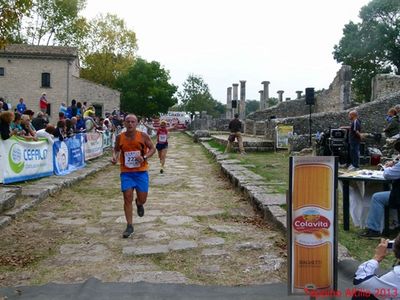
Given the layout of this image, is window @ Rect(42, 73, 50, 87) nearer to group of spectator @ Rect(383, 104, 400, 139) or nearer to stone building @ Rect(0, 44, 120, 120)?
stone building @ Rect(0, 44, 120, 120)

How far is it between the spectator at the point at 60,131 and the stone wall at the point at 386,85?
1795 cm

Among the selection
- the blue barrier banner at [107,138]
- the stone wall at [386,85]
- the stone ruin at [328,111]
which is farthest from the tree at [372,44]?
the blue barrier banner at [107,138]

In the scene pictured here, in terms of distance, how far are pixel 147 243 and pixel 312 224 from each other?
2.83m

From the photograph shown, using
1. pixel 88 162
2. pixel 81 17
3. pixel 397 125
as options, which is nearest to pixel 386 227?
pixel 397 125

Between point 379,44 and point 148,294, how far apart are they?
4979 cm

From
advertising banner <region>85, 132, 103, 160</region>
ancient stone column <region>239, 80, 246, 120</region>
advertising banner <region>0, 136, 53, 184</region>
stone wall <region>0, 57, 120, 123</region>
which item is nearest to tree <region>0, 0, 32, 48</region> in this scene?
advertising banner <region>0, 136, 53, 184</region>

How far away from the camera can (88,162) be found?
15.4 meters

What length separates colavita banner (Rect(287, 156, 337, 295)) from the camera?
11.5ft

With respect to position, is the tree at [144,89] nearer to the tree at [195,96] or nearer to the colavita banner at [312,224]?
the tree at [195,96]

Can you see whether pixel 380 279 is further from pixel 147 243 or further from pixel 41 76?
pixel 41 76

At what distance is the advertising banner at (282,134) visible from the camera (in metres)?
19.2

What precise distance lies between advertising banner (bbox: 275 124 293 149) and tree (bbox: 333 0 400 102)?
107 ft

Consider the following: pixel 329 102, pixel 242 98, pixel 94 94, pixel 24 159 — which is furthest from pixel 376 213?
pixel 94 94

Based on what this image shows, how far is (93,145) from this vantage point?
1655cm
